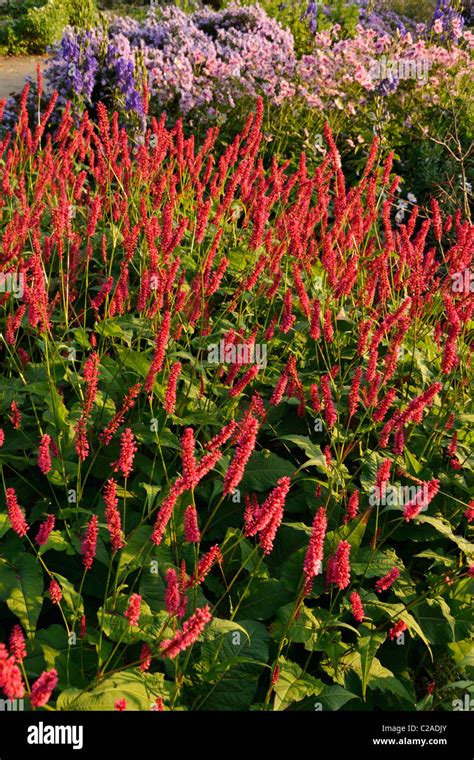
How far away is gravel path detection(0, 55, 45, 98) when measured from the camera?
10276 millimetres

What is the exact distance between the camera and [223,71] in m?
6.09

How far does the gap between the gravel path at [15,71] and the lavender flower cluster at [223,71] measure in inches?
154

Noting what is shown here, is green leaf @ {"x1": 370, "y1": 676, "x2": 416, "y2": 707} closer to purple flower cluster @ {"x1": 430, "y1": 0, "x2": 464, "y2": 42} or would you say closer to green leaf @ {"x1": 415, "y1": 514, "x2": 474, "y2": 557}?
green leaf @ {"x1": 415, "y1": 514, "x2": 474, "y2": 557}

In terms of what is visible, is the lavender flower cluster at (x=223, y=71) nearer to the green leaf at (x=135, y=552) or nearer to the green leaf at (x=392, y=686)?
the green leaf at (x=135, y=552)

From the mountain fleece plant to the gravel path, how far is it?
7.51 meters

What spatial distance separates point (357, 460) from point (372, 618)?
739 millimetres

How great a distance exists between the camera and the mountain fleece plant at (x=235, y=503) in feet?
6.64

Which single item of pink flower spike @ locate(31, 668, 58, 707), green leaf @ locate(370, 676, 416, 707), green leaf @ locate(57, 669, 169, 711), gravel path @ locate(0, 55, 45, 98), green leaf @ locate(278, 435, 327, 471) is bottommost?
green leaf @ locate(370, 676, 416, 707)

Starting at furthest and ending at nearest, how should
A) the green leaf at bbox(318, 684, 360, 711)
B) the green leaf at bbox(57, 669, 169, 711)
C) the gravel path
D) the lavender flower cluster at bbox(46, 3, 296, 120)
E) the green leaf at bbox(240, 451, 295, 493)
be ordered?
the gravel path
the lavender flower cluster at bbox(46, 3, 296, 120)
the green leaf at bbox(240, 451, 295, 493)
the green leaf at bbox(318, 684, 360, 711)
the green leaf at bbox(57, 669, 169, 711)

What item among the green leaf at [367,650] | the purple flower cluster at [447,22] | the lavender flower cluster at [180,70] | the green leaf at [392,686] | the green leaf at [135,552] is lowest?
the green leaf at [392,686]

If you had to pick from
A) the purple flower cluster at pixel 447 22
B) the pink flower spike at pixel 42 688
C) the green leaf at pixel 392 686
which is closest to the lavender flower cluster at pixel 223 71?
the purple flower cluster at pixel 447 22

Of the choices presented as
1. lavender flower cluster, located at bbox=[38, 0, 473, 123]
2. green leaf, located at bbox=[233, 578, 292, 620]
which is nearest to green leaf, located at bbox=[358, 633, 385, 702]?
green leaf, located at bbox=[233, 578, 292, 620]
